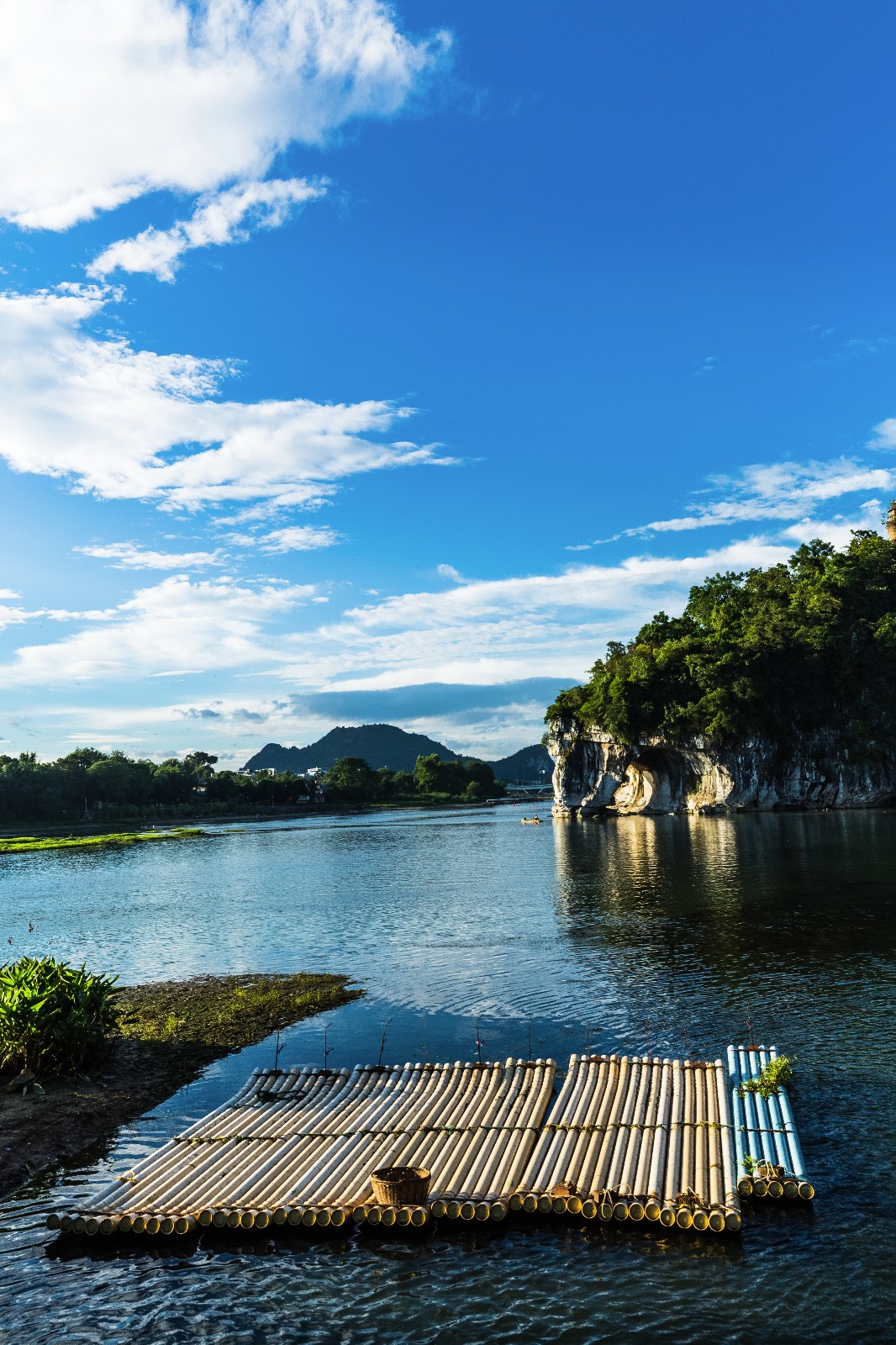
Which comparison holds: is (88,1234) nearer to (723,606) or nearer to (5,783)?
(723,606)

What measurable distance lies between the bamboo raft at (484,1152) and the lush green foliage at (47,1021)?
535 centimetres

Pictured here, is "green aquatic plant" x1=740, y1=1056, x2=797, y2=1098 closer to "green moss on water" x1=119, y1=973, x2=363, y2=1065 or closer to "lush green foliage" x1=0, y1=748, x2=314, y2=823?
"green moss on water" x1=119, y1=973, x2=363, y2=1065

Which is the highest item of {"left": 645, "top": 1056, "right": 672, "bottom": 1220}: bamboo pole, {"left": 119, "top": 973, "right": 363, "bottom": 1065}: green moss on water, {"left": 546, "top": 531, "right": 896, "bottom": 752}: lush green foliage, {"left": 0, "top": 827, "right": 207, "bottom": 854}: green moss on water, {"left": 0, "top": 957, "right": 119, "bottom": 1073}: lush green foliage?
{"left": 546, "top": 531, "right": 896, "bottom": 752}: lush green foliage

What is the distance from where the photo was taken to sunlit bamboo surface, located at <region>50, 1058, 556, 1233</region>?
15938mm

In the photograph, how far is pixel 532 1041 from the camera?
1040 inches

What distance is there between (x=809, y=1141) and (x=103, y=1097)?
657 inches

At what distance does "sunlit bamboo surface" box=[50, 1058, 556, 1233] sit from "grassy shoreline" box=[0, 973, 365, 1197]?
9.57 ft

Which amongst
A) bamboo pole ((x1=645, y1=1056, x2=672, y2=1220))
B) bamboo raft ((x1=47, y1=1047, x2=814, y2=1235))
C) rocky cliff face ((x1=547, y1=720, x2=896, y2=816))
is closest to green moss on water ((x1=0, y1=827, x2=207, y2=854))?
rocky cliff face ((x1=547, y1=720, x2=896, y2=816))

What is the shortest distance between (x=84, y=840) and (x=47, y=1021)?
117343 millimetres

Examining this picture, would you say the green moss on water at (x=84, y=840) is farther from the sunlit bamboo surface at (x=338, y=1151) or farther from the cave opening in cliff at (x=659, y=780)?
the sunlit bamboo surface at (x=338, y=1151)

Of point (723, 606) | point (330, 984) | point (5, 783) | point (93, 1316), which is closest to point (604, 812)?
point (723, 606)

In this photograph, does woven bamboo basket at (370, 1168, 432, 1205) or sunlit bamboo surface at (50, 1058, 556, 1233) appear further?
sunlit bamboo surface at (50, 1058, 556, 1233)

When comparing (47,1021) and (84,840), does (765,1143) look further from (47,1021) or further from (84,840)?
(84,840)

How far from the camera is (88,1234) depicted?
16.0 metres
